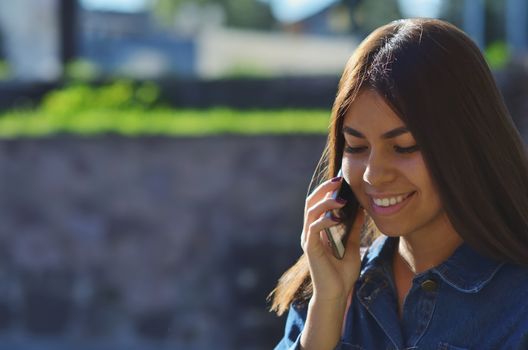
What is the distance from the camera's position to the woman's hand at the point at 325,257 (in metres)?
2.16

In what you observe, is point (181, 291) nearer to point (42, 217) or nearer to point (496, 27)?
point (42, 217)

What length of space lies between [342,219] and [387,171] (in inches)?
9.9

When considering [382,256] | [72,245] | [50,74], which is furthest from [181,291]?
[382,256]

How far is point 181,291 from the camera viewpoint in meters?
6.62

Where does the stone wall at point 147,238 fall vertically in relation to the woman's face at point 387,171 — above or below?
below

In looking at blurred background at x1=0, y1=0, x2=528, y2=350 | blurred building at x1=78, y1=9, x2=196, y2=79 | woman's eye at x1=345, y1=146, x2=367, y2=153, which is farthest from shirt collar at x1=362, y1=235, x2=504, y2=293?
blurred building at x1=78, y1=9, x2=196, y2=79

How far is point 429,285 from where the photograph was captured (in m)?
2.09

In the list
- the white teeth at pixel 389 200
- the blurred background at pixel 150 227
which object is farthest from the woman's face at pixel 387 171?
the blurred background at pixel 150 227

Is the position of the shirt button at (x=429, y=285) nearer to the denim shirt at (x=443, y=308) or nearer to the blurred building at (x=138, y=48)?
the denim shirt at (x=443, y=308)

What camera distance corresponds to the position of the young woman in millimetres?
1979

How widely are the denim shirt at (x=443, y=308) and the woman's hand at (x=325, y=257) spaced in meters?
0.04

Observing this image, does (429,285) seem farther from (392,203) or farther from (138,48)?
(138,48)

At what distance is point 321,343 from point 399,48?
612 millimetres

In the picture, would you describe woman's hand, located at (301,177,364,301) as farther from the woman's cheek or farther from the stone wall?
the stone wall
